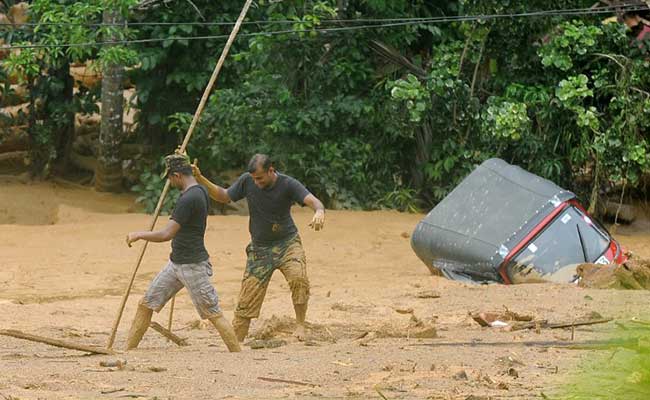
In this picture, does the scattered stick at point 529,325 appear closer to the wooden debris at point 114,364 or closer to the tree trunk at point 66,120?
the wooden debris at point 114,364

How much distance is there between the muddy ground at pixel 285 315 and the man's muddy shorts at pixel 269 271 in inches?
9.1

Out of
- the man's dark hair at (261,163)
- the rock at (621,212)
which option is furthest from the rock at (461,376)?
the rock at (621,212)

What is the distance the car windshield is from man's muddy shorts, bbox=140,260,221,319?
462 centimetres

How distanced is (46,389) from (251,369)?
4.23 feet

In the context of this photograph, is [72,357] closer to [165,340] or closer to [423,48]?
[165,340]

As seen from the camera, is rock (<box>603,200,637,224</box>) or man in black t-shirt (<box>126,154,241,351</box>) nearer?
man in black t-shirt (<box>126,154,241,351</box>)

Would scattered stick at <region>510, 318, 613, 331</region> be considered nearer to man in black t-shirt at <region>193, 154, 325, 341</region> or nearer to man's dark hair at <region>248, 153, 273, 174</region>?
man in black t-shirt at <region>193, 154, 325, 341</region>

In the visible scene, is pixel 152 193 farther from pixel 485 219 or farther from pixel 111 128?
pixel 485 219

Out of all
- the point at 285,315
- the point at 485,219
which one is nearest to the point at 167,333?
the point at 285,315

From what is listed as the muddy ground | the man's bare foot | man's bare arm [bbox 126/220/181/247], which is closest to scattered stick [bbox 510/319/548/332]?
the muddy ground

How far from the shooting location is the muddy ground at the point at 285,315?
655 cm

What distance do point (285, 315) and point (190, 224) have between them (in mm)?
2841

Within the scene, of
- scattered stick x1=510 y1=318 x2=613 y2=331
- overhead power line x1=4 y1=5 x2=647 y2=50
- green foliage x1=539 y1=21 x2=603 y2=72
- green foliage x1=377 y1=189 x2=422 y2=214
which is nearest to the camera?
scattered stick x1=510 y1=318 x2=613 y2=331

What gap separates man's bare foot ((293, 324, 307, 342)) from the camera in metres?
9.51
